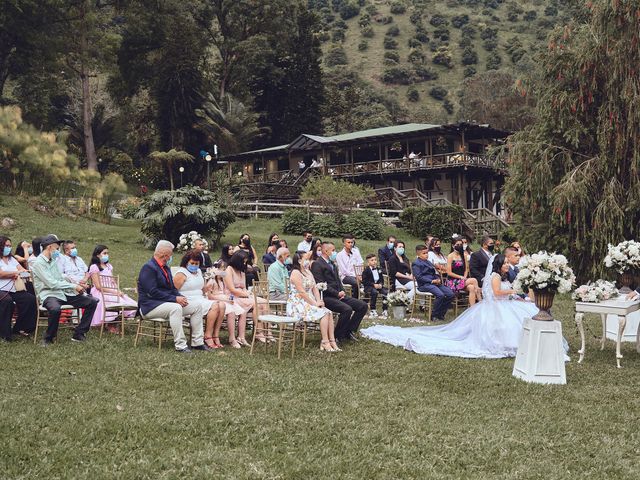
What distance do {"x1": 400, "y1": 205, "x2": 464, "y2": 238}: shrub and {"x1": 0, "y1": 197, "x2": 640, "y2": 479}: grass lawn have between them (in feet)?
72.4

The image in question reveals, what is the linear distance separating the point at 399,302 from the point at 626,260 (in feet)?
15.3

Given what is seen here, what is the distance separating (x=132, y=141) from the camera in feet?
176

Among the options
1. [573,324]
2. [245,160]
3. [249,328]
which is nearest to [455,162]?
[245,160]

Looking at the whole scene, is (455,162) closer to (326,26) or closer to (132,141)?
(132,141)

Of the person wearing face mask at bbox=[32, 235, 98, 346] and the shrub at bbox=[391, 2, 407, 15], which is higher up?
the shrub at bbox=[391, 2, 407, 15]

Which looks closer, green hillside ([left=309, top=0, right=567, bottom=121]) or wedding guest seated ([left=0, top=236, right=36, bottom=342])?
wedding guest seated ([left=0, top=236, right=36, bottom=342])

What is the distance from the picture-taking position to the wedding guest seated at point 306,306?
9.16 meters

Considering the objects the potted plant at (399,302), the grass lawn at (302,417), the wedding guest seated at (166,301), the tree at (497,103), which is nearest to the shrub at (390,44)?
the tree at (497,103)

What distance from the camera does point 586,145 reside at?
51.4ft

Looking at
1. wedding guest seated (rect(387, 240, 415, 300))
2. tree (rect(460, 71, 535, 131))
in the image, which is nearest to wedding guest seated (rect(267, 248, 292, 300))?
wedding guest seated (rect(387, 240, 415, 300))

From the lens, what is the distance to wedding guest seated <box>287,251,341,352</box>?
9164 mm

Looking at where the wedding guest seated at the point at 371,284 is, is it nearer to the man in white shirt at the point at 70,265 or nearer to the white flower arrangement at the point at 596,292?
the white flower arrangement at the point at 596,292

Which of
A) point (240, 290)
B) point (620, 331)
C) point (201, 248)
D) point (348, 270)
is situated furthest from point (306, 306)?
point (348, 270)

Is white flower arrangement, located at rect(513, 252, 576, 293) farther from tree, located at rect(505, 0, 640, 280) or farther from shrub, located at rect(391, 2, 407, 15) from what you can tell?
shrub, located at rect(391, 2, 407, 15)
